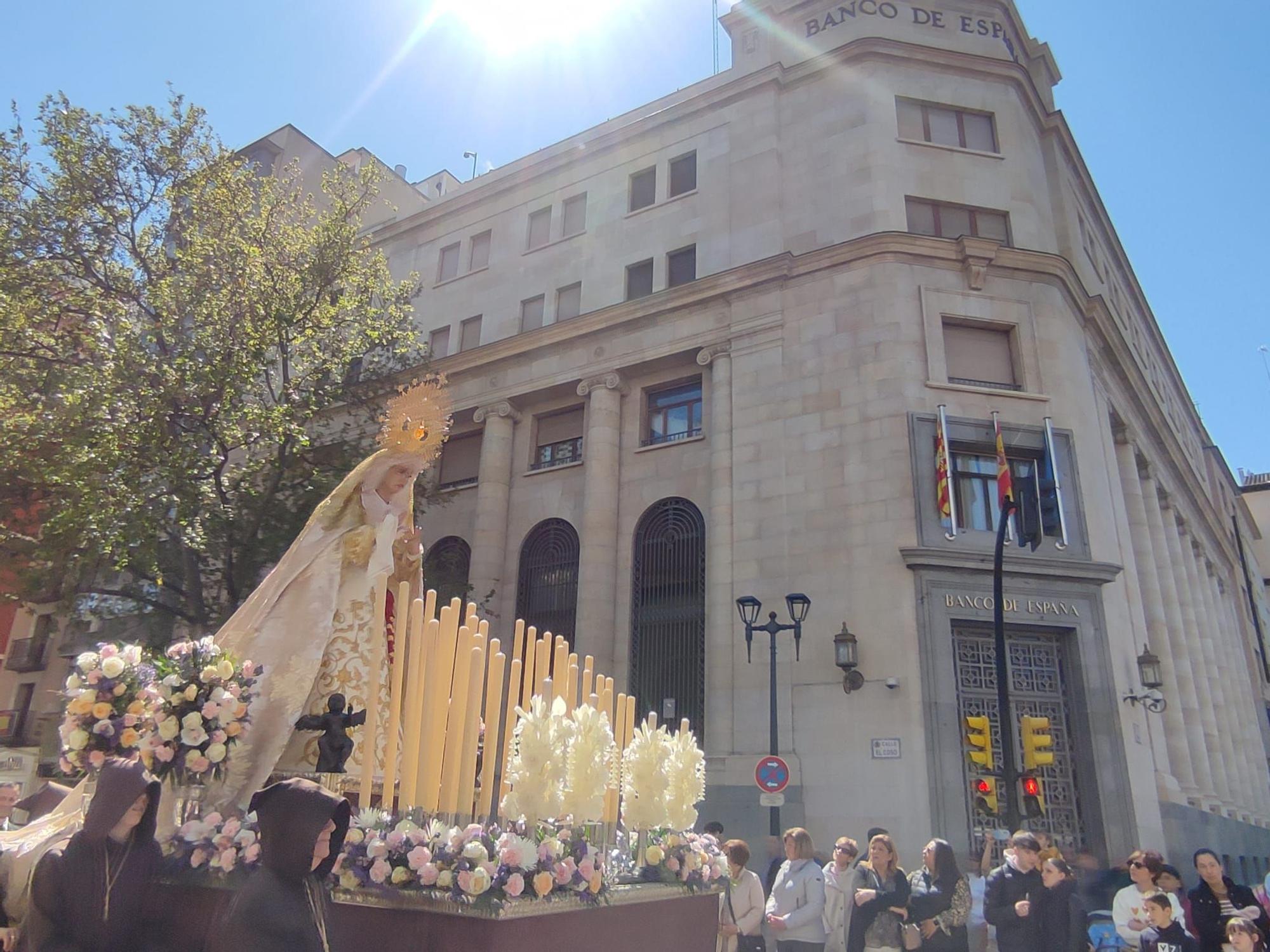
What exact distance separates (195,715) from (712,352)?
1733 cm

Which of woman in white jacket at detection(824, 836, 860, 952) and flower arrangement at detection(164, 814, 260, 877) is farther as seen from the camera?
woman in white jacket at detection(824, 836, 860, 952)

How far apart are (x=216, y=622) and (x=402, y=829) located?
49.1 feet

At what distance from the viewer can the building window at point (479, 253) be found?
88.8 feet

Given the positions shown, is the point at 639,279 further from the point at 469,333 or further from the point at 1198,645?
the point at 1198,645

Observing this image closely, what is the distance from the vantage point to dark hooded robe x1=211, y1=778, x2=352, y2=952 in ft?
9.70

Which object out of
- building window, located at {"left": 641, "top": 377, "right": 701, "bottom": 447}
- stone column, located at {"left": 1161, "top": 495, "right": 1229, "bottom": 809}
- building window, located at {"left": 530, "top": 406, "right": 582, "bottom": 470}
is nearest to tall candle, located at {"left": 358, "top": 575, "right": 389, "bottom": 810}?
building window, located at {"left": 641, "top": 377, "right": 701, "bottom": 447}

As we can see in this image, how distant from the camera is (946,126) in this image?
71.3ft

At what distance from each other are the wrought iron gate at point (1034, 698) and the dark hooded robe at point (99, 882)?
14927mm

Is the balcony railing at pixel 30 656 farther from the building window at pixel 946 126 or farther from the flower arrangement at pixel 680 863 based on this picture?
the flower arrangement at pixel 680 863

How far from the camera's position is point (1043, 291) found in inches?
787

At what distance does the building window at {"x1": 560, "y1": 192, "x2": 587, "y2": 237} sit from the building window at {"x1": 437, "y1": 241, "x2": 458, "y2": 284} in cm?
406

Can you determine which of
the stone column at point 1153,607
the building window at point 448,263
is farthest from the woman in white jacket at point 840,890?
the building window at point 448,263

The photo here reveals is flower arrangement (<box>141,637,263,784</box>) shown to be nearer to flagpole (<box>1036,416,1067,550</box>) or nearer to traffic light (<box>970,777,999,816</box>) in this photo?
traffic light (<box>970,777,999,816</box>)

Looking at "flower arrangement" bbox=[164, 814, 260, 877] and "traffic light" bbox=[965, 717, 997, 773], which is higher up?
"traffic light" bbox=[965, 717, 997, 773]
